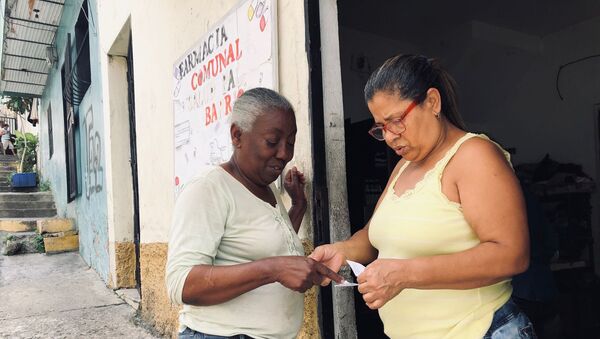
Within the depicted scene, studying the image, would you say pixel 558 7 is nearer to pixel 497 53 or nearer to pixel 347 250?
pixel 497 53

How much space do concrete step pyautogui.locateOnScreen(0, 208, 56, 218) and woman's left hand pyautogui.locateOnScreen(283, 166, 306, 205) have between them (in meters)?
11.1

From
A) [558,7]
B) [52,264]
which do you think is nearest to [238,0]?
[558,7]

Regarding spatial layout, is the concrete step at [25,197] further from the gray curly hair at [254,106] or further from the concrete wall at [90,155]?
the gray curly hair at [254,106]

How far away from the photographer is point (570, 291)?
156 inches

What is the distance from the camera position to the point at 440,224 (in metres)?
1.28

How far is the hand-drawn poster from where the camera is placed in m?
2.42

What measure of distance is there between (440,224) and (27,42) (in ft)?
32.9

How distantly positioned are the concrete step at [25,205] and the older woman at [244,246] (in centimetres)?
1150

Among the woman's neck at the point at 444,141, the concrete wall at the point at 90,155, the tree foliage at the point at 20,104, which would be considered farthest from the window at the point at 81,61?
the tree foliage at the point at 20,104

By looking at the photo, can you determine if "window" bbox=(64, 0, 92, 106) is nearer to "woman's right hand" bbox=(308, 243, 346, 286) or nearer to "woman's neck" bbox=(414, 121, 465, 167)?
"woman's right hand" bbox=(308, 243, 346, 286)

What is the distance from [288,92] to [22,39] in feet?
28.4

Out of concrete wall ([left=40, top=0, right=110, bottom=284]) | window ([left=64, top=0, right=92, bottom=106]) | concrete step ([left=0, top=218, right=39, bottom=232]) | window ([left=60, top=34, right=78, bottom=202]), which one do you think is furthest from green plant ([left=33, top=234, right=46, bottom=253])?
window ([left=64, top=0, right=92, bottom=106])

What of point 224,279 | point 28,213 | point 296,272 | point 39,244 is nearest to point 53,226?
point 39,244

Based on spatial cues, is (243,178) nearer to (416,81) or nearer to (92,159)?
(416,81)
